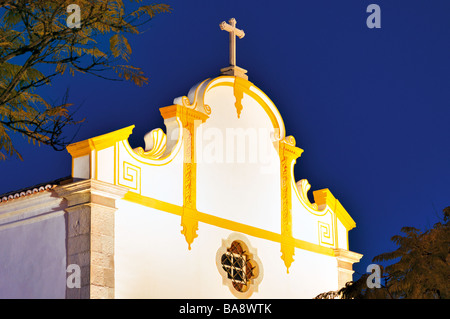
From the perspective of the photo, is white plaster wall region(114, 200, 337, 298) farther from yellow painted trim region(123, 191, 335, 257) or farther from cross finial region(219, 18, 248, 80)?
cross finial region(219, 18, 248, 80)

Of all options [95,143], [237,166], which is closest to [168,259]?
[95,143]

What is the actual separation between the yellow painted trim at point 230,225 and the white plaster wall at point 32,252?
63.7 inches

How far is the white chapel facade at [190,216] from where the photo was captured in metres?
20.2

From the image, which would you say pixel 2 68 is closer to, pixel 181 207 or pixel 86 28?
pixel 86 28

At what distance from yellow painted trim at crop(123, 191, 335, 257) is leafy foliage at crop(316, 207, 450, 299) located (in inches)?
186

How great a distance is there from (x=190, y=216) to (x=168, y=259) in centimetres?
119

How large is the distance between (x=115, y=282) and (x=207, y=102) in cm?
519

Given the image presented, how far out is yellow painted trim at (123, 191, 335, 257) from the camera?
21.0 m

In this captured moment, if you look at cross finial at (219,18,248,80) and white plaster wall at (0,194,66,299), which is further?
cross finial at (219,18,248,80)

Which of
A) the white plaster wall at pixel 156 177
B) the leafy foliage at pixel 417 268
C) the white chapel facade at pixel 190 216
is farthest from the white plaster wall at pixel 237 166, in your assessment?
the leafy foliage at pixel 417 268

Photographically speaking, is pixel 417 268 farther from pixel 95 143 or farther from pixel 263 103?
pixel 263 103

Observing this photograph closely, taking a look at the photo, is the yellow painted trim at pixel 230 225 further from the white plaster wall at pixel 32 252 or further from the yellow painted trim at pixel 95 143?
the white plaster wall at pixel 32 252

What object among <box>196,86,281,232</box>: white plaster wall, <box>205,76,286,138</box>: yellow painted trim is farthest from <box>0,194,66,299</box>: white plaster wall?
<box>205,76,286,138</box>: yellow painted trim
